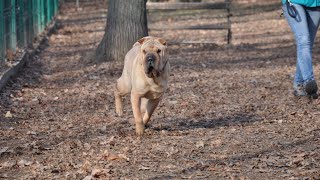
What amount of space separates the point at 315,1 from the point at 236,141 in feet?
10.3

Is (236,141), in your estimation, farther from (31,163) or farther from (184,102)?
(184,102)

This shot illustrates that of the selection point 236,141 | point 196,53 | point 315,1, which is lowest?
point 196,53

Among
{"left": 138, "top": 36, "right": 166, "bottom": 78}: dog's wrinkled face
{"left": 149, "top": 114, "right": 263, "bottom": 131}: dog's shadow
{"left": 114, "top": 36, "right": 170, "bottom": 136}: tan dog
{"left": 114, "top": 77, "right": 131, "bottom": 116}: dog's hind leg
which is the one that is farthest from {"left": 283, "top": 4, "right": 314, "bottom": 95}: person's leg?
{"left": 138, "top": 36, "right": 166, "bottom": 78}: dog's wrinkled face

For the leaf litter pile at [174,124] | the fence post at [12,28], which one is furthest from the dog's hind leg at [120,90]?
the fence post at [12,28]

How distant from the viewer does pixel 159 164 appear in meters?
7.19

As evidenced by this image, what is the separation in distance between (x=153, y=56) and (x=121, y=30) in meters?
7.75

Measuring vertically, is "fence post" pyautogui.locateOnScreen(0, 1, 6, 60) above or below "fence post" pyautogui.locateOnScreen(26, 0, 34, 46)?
above

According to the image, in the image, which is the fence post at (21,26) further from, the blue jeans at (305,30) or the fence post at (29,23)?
the blue jeans at (305,30)

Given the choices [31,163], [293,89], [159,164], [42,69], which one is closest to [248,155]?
[159,164]

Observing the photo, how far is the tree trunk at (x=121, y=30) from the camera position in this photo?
15.8 meters

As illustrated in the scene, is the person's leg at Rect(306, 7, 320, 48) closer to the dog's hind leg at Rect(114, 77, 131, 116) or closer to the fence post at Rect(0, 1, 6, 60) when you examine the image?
the dog's hind leg at Rect(114, 77, 131, 116)

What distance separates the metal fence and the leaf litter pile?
0.54 m

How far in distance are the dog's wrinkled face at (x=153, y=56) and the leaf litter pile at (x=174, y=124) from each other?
2.30 ft

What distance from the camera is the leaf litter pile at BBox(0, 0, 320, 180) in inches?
278
